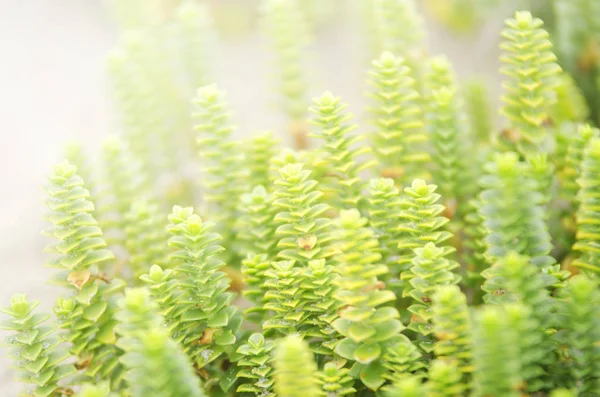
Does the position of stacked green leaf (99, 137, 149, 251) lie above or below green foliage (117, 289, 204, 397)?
above

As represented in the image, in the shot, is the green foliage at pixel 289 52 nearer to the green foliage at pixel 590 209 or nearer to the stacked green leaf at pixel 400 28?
the stacked green leaf at pixel 400 28

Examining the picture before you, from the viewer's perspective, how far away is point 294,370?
87 centimetres

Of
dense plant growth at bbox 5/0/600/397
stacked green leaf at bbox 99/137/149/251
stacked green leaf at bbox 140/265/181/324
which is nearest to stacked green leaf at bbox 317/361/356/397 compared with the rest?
dense plant growth at bbox 5/0/600/397

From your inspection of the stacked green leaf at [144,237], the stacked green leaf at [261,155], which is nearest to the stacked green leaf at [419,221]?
the stacked green leaf at [261,155]

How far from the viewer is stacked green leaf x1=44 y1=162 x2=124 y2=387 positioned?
3.46 ft

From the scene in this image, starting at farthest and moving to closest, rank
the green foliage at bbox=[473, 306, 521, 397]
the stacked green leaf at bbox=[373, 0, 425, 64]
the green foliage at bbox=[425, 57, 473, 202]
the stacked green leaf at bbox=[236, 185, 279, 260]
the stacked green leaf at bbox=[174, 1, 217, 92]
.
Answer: the stacked green leaf at bbox=[174, 1, 217, 92] → the stacked green leaf at bbox=[373, 0, 425, 64] → the green foliage at bbox=[425, 57, 473, 202] → the stacked green leaf at bbox=[236, 185, 279, 260] → the green foliage at bbox=[473, 306, 521, 397]

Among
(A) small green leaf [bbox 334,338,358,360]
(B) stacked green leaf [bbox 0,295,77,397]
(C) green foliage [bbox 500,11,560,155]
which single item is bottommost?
(A) small green leaf [bbox 334,338,358,360]

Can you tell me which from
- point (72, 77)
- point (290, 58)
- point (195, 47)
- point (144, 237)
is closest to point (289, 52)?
point (290, 58)

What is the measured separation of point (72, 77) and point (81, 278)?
1.06m

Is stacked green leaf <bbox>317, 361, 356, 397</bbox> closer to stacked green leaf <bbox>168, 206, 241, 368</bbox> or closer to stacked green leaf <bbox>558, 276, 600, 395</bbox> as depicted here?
stacked green leaf <bbox>168, 206, 241, 368</bbox>

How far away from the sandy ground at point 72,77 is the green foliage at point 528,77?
1.66 ft

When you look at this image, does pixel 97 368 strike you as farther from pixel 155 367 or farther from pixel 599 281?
pixel 599 281

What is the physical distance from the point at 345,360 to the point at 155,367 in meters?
0.32

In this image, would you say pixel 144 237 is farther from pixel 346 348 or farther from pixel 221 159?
pixel 346 348
